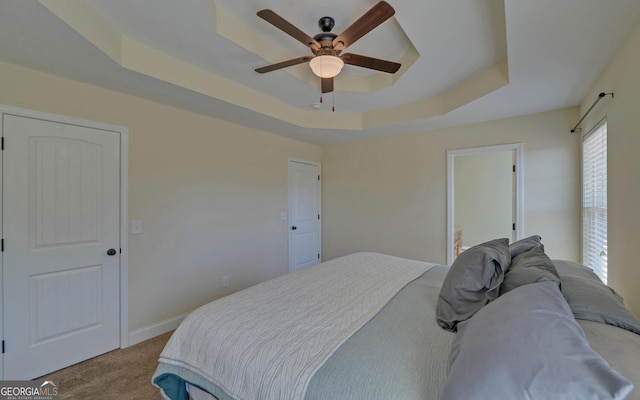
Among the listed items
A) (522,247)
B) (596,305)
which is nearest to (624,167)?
(522,247)

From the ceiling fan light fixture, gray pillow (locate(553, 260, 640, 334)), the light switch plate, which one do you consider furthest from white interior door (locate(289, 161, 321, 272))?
gray pillow (locate(553, 260, 640, 334))

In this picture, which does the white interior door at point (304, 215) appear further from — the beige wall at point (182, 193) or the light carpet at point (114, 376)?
the light carpet at point (114, 376)

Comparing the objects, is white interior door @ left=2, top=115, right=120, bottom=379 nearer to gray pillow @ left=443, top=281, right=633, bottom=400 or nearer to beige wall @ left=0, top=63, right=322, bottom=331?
beige wall @ left=0, top=63, right=322, bottom=331

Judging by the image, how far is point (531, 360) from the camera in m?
0.70

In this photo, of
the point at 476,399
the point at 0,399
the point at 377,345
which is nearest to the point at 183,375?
the point at 377,345

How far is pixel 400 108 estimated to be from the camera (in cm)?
343

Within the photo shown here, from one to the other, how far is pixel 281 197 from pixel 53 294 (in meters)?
2.59

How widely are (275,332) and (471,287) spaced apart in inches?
39.0

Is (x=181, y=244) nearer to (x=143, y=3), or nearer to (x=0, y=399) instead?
(x=0, y=399)

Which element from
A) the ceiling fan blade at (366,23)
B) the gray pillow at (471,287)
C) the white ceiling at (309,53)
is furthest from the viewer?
the white ceiling at (309,53)

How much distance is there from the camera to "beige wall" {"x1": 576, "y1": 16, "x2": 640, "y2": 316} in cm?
153

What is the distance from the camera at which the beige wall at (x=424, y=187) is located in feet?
9.72

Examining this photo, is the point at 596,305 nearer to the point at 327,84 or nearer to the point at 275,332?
the point at 275,332

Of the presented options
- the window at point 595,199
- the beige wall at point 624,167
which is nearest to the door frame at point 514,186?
the window at point 595,199
